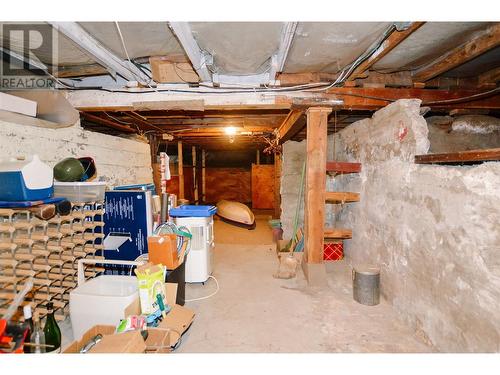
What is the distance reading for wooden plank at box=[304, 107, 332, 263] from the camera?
12.2 feet

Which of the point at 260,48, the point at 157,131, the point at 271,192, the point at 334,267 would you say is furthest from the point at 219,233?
the point at 260,48

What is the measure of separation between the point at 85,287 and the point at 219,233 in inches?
194

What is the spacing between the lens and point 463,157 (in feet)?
6.70

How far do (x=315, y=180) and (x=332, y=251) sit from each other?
69.6 inches

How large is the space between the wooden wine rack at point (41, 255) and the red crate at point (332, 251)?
3670 millimetres

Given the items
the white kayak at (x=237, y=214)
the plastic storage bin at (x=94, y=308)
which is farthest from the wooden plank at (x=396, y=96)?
the white kayak at (x=237, y=214)

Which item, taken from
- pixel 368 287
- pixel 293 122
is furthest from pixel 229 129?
pixel 368 287

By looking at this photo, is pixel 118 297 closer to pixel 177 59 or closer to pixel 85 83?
pixel 177 59

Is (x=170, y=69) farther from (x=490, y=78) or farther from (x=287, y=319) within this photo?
(x=490, y=78)

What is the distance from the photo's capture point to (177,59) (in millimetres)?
2791

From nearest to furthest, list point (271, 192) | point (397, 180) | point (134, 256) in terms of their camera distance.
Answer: point (397, 180) < point (134, 256) < point (271, 192)

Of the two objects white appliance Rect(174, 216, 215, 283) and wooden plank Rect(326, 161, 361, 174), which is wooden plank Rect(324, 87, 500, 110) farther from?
white appliance Rect(174, 216, 215, 283)

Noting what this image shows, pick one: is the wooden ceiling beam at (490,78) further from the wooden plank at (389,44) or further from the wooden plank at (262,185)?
the wooden plank at (262,185)

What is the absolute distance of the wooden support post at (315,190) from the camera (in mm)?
3709
